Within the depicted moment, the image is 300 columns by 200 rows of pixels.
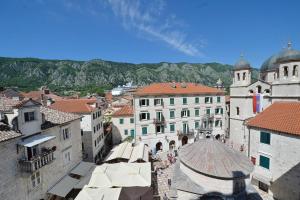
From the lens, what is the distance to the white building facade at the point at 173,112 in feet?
116

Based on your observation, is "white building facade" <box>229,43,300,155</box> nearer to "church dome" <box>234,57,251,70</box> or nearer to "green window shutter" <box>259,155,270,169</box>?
"church dome" <box>234,57,251,70</box>

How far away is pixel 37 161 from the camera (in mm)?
14562

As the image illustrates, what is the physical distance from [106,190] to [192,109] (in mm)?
25881

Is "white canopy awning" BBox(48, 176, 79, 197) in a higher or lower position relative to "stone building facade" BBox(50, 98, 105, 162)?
lower

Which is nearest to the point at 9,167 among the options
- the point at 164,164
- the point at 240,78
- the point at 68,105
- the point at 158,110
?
the point at 68,105

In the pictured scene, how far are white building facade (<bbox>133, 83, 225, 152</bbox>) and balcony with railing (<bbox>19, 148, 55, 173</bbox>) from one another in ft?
63.8

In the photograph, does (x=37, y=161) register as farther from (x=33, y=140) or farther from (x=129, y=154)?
(x=129, y=154)

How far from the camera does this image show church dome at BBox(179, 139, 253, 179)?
1216 cm

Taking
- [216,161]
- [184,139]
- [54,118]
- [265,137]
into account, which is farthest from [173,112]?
[216,161]

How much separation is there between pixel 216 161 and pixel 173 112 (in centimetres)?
2455

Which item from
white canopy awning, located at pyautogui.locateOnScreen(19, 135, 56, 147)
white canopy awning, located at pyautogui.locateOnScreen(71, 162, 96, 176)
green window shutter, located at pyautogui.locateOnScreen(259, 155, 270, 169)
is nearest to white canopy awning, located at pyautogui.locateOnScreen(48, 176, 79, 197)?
white canopy awning, located at pyautogui.locateOnScreen(71, 162, 96, 176)

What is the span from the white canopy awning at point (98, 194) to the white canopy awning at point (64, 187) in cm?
227

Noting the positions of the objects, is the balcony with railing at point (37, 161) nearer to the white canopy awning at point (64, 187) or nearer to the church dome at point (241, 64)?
the white canopy awning at point (64, 187)

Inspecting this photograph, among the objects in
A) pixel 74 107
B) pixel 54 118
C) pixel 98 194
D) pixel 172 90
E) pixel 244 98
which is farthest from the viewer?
pixel 172 90
